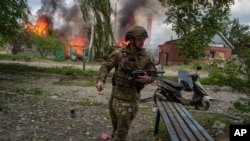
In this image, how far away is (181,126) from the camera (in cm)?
398

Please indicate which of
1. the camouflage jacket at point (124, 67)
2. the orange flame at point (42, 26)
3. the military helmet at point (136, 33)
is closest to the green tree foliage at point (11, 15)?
the camouflage jacket at point (124, 67)

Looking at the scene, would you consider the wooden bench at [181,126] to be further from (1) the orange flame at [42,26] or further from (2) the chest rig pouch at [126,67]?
(1) the orange flame at [42,26]

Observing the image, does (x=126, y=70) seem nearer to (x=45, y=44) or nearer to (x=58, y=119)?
(x=58, y=119)

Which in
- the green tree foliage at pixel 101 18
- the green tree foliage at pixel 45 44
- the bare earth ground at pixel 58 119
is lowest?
the bare earth ground at pixel 58 119

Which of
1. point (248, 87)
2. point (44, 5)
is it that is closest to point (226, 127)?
point (248, 87)

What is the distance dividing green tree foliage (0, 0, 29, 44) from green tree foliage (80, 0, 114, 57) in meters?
8.26

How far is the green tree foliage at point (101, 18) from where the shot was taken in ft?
68.5

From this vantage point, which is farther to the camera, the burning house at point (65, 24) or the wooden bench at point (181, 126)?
the burning house at point (65, 24)

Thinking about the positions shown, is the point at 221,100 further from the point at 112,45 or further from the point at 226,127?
the point at 112,45

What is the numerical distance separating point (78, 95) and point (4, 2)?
458 cm

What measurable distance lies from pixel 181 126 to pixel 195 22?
1050 inches

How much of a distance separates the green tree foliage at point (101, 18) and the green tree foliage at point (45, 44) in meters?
5.89

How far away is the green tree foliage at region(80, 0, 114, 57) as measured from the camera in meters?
20.9

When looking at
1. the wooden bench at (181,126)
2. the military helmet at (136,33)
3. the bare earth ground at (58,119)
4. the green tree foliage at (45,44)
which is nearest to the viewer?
the wooden bench at (181,126)
